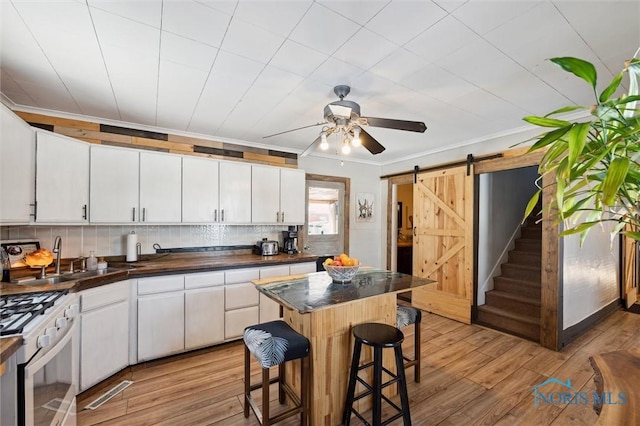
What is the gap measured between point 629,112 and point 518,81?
1842 mm

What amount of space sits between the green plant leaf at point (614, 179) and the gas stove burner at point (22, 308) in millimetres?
2390

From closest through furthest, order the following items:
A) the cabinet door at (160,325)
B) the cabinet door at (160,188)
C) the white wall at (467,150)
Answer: the cabinet door at (160,325) < the cabinet door at (160,188) < the white wall at (467,150)

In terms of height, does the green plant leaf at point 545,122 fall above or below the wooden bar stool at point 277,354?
above

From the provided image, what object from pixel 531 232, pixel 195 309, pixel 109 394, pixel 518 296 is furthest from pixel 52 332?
pixel 531 232

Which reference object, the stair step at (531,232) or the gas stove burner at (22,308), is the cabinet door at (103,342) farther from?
the stair step at (531,232)

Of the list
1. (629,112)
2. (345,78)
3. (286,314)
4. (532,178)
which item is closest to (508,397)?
(286,314)

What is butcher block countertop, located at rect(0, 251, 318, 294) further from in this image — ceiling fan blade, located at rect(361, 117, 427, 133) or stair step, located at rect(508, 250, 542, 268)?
stair step, located at rect(508, 250, 542, 268)

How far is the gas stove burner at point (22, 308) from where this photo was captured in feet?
4.69

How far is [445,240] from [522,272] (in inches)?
50.9

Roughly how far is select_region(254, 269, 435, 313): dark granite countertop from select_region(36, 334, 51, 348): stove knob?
3.92ft

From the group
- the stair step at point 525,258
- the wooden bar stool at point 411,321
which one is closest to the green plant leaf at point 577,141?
the wooden bar stool at point 411,321

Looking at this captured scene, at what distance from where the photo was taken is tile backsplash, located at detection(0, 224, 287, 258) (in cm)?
273

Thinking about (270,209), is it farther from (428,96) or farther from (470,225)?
(470,225)

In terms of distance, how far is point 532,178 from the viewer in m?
5.27
